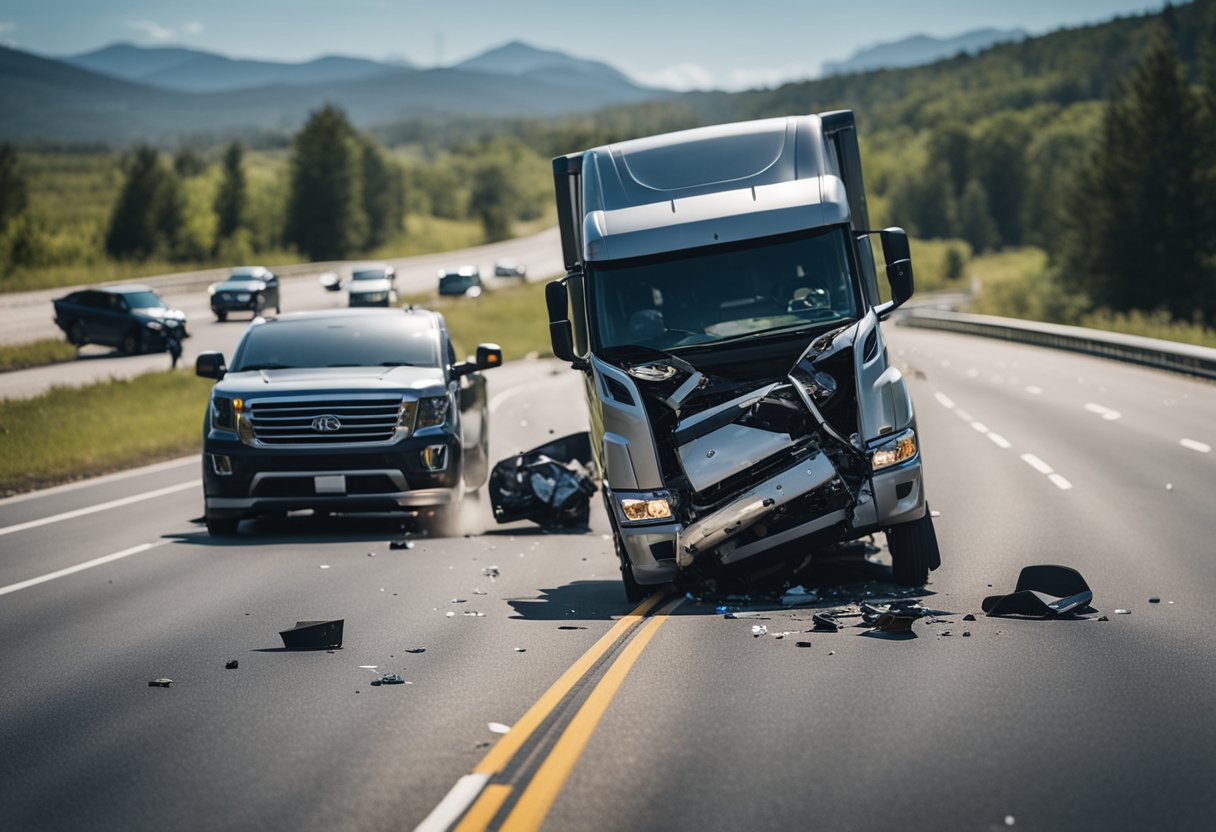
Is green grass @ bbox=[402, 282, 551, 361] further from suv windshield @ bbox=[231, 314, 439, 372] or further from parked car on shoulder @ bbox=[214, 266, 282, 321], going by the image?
suv windshield @ bbox=[231, 314, 439, 372]

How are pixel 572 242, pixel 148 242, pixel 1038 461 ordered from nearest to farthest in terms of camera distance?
1. pixel 572 242
2. pixel 1038 461
3. pixel 148 242

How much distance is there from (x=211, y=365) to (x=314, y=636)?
6047 millimetres

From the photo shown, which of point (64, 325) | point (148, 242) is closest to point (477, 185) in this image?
point (148, 242)

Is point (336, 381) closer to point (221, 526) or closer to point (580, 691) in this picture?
point (221, 526)

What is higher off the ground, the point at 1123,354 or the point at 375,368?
the point at 375,368

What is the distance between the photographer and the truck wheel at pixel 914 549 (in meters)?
9.96

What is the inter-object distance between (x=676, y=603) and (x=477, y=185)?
191732 mm

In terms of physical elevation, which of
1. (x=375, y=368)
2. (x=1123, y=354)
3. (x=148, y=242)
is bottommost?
(x=1123, y=354)

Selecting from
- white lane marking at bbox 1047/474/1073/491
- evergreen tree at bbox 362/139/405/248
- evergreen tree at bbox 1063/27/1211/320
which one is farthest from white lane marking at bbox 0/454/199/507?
evergreen tree at bbox 362/139/405/248

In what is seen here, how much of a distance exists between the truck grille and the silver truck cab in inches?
126

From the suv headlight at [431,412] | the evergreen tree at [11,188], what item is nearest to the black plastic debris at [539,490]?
the suv headlight at [431,412]

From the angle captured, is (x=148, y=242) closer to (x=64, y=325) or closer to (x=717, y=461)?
(x=64, y=325)

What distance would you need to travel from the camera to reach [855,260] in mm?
10469

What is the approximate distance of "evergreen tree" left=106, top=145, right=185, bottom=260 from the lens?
4616 inches
